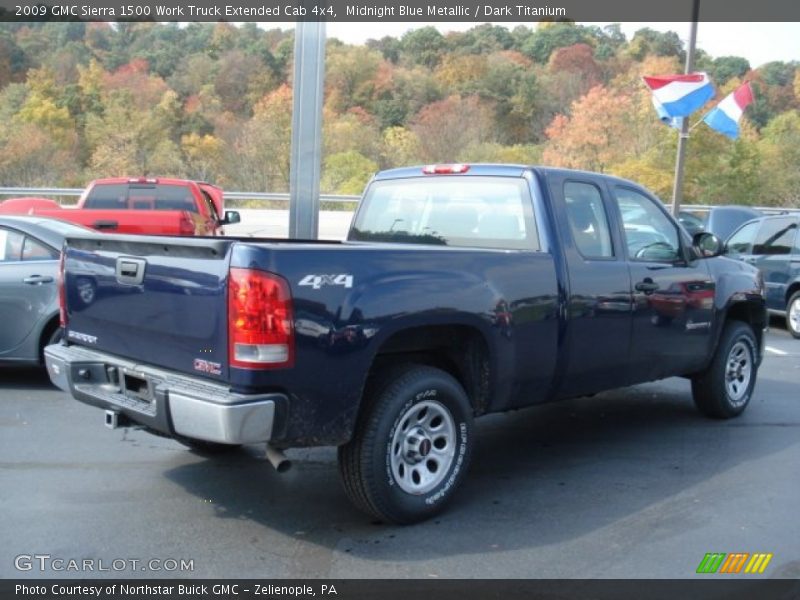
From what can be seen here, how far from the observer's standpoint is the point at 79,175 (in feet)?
135

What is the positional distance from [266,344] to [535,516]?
189 cm

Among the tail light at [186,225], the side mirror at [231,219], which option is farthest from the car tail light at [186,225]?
the side mirror at [231,219]

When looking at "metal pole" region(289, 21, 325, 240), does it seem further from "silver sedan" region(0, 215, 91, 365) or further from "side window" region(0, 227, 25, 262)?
"side window" region(0, 227, 25, 262)

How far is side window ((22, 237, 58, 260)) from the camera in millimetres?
7242

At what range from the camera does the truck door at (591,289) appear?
5.13 metres

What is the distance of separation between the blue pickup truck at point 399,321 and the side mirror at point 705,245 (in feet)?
0.18

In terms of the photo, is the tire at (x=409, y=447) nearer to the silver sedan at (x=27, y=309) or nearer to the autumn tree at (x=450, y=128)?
the silver sedan at (x=27, y=309)

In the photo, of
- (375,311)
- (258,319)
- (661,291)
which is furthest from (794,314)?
(258,319)

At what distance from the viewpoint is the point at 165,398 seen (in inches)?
152

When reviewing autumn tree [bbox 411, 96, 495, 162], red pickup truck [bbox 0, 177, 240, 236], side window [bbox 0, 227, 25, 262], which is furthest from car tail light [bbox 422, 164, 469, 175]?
autumn tree [bbox 411, 96, 495, 162]

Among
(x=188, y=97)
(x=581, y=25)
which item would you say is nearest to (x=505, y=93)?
(x=581, y=25)

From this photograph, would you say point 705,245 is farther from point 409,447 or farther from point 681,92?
point 681,92

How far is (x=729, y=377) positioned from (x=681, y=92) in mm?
10631

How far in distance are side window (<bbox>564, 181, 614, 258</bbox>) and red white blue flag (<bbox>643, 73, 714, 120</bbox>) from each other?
1149cm
